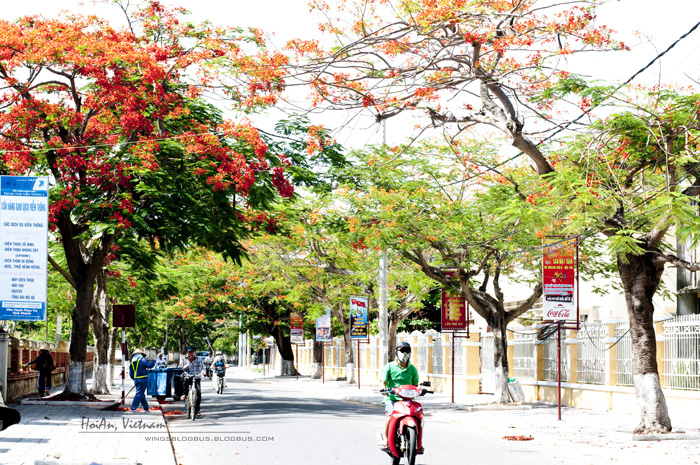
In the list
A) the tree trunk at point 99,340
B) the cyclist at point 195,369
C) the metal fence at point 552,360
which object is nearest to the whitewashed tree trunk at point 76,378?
the tree trunk at point 99,340

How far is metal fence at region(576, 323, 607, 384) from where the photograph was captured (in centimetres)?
2214

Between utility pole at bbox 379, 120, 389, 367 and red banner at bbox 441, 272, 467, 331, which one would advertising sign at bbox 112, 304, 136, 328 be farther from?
utility pole at bbox 379, 120, 389, 367

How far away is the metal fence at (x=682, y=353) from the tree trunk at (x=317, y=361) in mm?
32180

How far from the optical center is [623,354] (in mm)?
21125

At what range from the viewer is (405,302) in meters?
35.8

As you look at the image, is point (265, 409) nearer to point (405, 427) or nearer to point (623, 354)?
point (623, 354)

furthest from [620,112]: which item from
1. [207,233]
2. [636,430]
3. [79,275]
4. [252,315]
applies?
[252,315]

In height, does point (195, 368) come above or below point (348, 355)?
above

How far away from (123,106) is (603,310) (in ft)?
81.3

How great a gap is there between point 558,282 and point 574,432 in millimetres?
3659

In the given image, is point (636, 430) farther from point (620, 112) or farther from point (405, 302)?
point (405, 302)

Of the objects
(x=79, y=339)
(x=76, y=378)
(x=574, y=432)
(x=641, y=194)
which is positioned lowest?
(x=574, y=432)

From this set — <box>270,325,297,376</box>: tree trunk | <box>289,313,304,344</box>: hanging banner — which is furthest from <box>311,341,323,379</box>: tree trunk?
<box>289,313,304,344</box>: hanging banner

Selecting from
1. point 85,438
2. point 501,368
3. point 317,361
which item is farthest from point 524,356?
point 317,361
